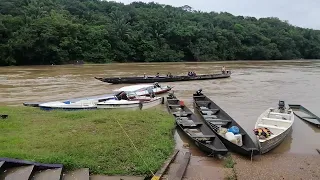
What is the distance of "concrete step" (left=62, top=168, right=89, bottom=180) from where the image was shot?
7.08 m

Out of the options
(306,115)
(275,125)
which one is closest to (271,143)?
(275,125)

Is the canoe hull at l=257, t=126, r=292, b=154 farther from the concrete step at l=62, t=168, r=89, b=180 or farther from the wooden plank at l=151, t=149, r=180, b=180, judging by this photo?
the concrete step at l=62, t=168, r=89, b=180

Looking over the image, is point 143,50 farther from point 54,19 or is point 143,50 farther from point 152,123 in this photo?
point 152,123

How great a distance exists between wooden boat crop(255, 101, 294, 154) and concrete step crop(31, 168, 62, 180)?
624 cm

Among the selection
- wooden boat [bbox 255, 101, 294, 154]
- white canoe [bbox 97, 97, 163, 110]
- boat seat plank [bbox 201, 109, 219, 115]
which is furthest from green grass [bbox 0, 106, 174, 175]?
wooden boat [bbox 255, 101, 294, 154]

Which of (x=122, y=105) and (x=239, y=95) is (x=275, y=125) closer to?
(x=122, y=105)

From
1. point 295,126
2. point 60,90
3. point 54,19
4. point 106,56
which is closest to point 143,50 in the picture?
point 106,56

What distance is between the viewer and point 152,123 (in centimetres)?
1236

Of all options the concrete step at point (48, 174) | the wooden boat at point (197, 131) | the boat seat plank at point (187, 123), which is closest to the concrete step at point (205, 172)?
the wooden boat at point (197, 131)

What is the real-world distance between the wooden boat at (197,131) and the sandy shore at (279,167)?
70cm

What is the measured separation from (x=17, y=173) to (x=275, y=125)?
1009cm

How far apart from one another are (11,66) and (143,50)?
1011 inches

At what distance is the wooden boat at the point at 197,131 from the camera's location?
32.9ft

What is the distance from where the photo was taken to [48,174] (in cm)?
692
